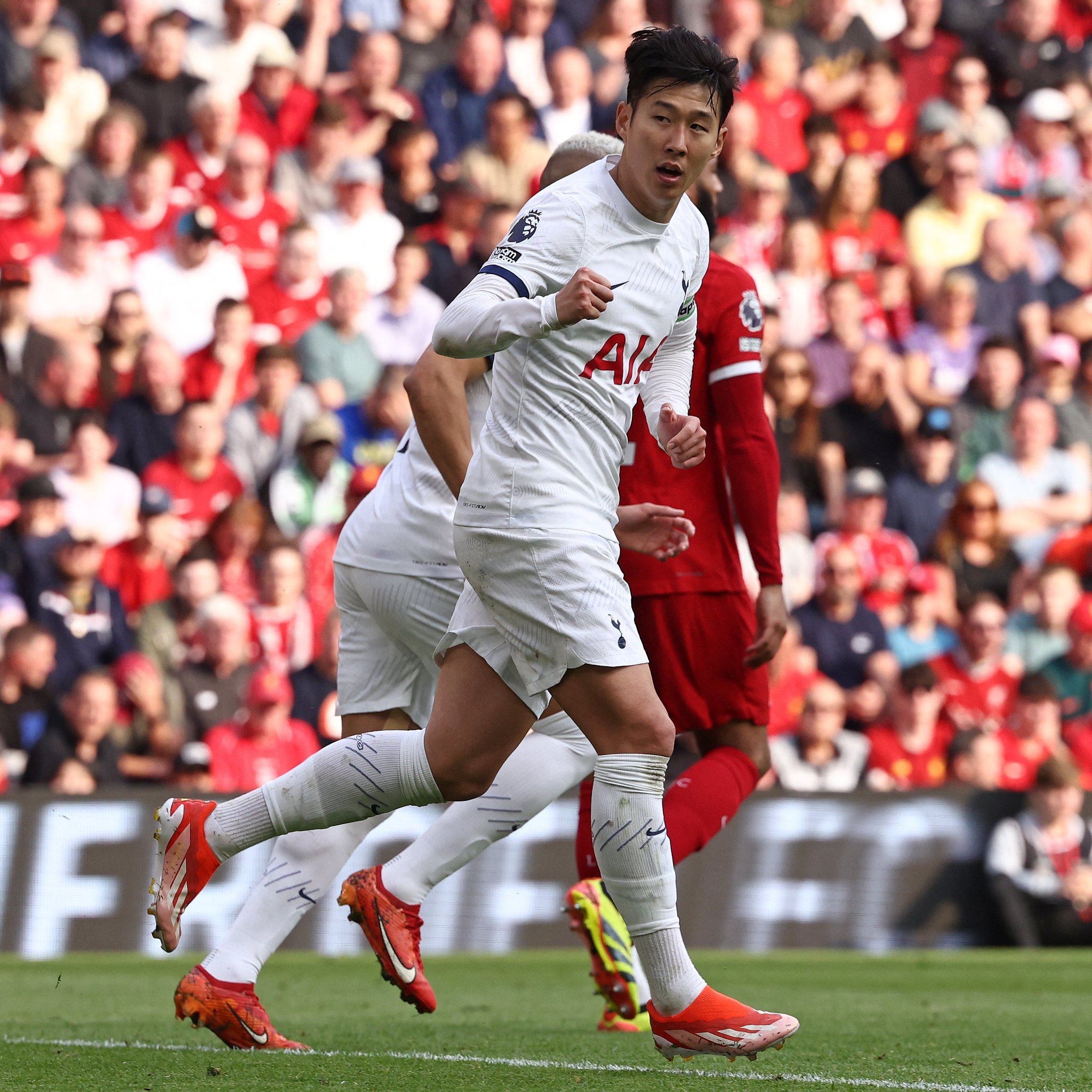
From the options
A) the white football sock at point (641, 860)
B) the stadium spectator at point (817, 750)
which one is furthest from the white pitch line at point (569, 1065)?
the stadium spectator at point (817, 750)

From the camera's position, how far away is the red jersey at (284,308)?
1079cm

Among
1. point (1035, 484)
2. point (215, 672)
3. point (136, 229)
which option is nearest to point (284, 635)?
point (215, 672)

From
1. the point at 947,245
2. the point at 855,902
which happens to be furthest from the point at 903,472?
the point at 855,902

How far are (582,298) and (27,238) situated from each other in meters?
7.63

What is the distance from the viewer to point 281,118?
11.5m

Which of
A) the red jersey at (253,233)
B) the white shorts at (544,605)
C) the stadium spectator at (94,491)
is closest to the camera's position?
the white shorts at (544,605)

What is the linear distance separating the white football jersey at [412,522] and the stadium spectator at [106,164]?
6.34m

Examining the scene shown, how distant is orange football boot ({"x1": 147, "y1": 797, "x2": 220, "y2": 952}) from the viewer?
4230 millimetres

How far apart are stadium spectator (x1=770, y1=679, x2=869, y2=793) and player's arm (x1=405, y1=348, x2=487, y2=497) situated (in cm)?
533

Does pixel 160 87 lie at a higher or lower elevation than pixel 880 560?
higher

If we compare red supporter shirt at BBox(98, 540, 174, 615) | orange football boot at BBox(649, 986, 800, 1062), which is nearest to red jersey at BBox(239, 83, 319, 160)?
red supporter shirt at BBox(98, 540, 174, 615)

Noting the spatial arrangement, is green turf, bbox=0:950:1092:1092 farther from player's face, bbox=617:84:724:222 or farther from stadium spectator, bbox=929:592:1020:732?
player's face, bbox=617:84:724:222

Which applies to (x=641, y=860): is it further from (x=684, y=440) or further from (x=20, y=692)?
(x=20, y=692)

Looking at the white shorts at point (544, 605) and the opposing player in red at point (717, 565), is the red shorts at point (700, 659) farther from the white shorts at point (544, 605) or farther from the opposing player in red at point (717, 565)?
the white shorts at point (544, 605)
